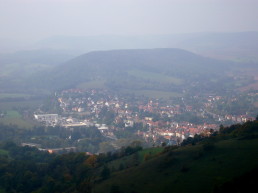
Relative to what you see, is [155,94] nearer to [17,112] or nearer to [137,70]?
[137,70]

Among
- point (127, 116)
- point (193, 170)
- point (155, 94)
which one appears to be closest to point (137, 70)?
point (155, 94)

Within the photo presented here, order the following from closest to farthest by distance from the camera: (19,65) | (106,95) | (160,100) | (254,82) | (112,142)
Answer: (112,142)
(160,100)
(106,95)
(254,82)
(19,65)

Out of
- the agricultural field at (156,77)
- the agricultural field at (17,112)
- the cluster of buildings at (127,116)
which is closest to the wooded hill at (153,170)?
the cluster of buildings at (127,116)

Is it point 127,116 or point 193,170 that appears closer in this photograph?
point 193,170

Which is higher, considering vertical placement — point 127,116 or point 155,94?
point 155,94

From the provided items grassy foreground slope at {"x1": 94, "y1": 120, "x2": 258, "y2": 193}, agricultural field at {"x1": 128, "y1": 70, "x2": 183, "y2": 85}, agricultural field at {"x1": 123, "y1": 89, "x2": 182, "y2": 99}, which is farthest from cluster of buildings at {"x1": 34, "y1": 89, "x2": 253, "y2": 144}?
agricultural field at {"x1": 128, "y1": 70, "x2": 183, "y2": 85}

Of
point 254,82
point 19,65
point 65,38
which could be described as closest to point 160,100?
point 254,82

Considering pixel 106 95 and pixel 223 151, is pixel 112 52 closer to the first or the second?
pixel 106 95

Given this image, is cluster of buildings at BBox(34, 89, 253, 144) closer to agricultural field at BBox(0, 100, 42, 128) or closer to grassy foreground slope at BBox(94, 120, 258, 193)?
agricultural field at BBox(0, 100, 42, 128)
